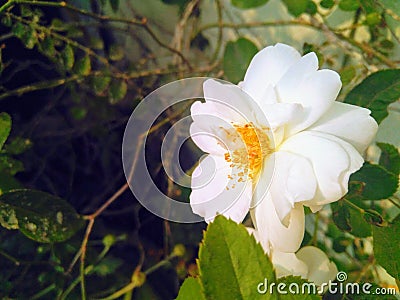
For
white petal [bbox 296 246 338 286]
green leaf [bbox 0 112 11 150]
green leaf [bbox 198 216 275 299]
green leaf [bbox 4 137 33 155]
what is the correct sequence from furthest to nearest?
green leaf [bbox 4 137 33 155], green leaf [bbox 0 112 11 150], white petal [bbox 296 246 338 286], green leaf [bbox 198 216 275 299]

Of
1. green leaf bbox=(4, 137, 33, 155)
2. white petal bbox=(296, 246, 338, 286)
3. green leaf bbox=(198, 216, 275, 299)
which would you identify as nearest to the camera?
green leaf bbox=(198, 216, 275, 299)

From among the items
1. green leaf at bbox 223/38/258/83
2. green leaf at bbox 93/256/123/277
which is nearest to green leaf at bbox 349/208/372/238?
green leaf at bbox 223/38/258/83

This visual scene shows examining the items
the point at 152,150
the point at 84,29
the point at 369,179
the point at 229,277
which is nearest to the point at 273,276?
the point at 229,277

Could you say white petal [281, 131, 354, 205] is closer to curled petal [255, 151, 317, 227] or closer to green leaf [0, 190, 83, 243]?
curled petal [255, 151, 317, 227]

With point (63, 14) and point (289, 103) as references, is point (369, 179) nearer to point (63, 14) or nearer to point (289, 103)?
point (289, 103)

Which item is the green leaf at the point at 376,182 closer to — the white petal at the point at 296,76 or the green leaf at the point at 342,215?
the green leaf at the point at 342,215

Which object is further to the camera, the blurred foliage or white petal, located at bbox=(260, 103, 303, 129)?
the blurred foliage
